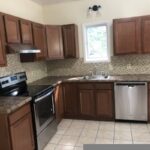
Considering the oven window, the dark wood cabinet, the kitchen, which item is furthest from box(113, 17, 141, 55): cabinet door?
the oven window

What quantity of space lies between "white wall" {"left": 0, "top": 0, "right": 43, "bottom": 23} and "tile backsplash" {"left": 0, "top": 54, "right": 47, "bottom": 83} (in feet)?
2.72

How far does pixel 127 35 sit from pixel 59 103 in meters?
1.99

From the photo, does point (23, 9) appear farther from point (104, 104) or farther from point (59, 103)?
point (104, 104)

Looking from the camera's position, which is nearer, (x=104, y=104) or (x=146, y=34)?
(x=146, y=34)

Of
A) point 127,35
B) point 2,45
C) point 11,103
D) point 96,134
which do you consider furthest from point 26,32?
point 96,134

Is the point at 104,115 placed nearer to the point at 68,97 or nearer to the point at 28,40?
the point at 68,97

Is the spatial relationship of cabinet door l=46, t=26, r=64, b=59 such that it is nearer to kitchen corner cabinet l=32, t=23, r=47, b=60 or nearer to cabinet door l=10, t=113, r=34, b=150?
kitchen corner cabinet l=32, t=23, r=47, b=60

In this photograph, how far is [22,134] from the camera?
225cm

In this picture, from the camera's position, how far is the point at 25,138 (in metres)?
2.31

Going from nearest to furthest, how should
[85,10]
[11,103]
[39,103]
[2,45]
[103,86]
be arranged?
[11,103]
[2,45]
[39,103]
[103,86]
[85,10]

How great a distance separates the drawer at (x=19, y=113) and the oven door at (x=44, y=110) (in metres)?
0.17

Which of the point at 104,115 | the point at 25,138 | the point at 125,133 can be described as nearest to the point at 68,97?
the point at 104,115

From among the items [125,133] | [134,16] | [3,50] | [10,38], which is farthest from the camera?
[134,16]

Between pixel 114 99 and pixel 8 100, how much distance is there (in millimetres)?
2067
